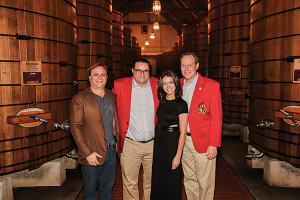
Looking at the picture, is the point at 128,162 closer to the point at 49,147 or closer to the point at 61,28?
the point at 49,147

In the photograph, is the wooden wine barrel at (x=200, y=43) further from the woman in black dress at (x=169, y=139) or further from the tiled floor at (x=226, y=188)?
the woman in black dress at (x=169, y=139)

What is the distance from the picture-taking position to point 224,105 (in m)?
6.95

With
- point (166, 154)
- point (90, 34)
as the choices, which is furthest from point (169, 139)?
point (90, 34)

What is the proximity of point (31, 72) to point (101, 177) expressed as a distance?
1.72 m

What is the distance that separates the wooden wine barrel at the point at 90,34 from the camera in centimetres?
600

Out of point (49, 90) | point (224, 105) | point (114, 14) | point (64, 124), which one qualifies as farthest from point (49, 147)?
point (114, 14)

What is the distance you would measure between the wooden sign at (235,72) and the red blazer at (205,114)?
13.0 ft

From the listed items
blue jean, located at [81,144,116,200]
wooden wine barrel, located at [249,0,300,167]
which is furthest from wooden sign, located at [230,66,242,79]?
blue jean, located at [81,144,116,200]

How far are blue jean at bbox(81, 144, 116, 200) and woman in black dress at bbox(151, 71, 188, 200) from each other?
0.49 meters

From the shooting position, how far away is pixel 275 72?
3.59 metres

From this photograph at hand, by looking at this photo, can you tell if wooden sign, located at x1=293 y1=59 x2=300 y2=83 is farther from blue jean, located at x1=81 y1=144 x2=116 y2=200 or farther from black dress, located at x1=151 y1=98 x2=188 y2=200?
blue jean, located at x1=81 y1=144 x2=116 y2=200

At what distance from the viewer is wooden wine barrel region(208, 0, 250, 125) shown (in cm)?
638

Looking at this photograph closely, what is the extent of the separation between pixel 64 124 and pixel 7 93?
0.91 m

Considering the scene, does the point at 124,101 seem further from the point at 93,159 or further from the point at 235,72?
the point at 235,72
